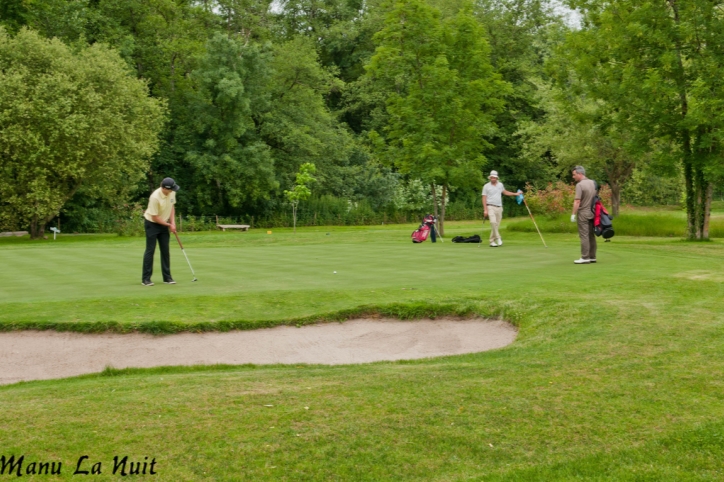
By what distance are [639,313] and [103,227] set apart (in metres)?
48.5

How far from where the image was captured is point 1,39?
148 feet

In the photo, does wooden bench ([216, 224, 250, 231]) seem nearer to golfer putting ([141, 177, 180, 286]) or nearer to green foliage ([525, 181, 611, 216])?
green foliage ([525, 181, 611, 216])

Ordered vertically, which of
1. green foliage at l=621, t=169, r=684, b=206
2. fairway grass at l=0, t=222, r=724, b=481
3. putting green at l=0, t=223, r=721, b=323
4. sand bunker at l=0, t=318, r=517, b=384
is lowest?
sand bunker at l=0, t=318, r=517, b=384

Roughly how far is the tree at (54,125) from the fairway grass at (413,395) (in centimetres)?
3270

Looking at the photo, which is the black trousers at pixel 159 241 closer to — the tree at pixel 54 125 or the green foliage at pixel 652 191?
the tree at pixel 54 125

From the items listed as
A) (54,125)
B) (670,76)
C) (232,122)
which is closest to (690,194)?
(670,76)

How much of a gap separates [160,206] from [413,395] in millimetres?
9506

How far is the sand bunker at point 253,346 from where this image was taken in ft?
32.9

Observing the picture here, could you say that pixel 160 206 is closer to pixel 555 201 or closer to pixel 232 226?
pixel 555 201

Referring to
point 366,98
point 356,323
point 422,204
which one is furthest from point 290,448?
point 366,98

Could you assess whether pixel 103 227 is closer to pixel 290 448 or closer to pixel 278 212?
pixel 278 212

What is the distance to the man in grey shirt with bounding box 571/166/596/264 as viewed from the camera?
57.9 feet

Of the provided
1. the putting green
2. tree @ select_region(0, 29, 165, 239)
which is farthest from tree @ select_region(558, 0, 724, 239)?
tree @ select_region(0, 29, 165, 239)

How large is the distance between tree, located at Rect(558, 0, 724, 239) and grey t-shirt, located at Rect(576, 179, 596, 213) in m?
10.5
